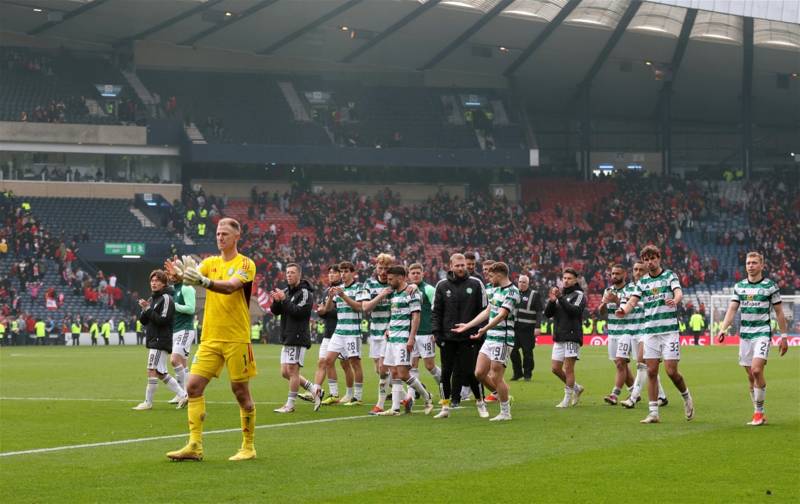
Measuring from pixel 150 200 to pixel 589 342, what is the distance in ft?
79.8

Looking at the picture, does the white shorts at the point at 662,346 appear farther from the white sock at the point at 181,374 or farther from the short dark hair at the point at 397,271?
the white sock at the point at 181,374

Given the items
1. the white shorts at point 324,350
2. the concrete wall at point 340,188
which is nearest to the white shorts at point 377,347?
the white shorts at point 324,350

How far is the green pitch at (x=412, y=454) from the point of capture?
35.7ft

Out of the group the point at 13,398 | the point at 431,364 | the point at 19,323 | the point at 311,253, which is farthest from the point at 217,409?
the point at 311,253

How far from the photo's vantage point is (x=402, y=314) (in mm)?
18781

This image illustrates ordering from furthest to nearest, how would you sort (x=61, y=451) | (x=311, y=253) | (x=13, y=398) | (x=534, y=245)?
1. (x=534, y=245)
2. (x=311, y=253)
3. (x=13, y=398)
4. (x=61, y=451)

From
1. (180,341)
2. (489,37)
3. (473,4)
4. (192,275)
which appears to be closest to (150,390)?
(180,341)

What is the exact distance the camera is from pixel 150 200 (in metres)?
65.8

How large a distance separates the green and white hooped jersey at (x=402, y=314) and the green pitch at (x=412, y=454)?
1.24 meters

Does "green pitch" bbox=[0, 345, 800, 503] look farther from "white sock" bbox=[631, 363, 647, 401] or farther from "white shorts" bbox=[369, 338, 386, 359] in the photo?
"white shorts" bbox=[369, 338, 386, 359]

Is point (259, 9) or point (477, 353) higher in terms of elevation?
point (259, 9)

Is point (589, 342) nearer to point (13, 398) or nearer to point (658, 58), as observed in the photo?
point (658, 58)

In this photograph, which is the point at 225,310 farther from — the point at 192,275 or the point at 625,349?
the point at 625,349

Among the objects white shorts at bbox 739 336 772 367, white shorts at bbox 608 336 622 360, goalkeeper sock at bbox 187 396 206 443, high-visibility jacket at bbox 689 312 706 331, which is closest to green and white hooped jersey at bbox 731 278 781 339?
white shorts at bbox 739 336 772 367
